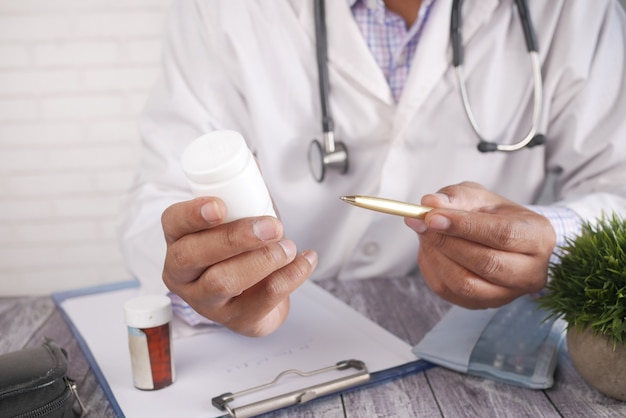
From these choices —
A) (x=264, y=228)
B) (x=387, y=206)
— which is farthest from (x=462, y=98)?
(x=264, y=228)

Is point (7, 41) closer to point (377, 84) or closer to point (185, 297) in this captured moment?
point (377, 84)

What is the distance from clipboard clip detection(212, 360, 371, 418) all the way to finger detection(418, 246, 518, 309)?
0.15 meters

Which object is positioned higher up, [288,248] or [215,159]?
[215,159]

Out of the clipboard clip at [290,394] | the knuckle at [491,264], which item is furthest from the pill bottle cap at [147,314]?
the knuckle at [491,264]

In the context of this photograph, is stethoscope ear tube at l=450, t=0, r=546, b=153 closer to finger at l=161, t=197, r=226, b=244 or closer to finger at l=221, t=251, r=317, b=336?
finger at l=221, t=251, r=317, b=336

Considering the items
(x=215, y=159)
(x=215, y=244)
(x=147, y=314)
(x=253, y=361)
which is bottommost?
(x=253, y=361)

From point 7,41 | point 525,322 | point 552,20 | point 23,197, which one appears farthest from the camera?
point 23,197

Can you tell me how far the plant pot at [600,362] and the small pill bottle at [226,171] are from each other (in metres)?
0.38

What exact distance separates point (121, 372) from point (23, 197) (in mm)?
1798

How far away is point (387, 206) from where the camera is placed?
2.12ft

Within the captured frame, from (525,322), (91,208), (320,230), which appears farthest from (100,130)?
(525,322)

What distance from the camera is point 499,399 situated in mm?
693

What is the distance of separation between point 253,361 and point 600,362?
395 mm

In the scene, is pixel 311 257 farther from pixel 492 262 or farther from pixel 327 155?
pixel 327 155
